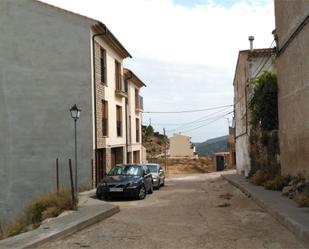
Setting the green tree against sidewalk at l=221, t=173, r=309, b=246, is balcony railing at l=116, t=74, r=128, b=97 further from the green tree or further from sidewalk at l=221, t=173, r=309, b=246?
sidewalk at l=221, t=173, r=309, b=246

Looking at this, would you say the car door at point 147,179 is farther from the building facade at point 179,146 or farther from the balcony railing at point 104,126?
the building facade at point 179,146

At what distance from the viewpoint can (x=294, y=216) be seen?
36.7 ft

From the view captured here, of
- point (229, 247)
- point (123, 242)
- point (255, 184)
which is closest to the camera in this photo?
point (229, 247)

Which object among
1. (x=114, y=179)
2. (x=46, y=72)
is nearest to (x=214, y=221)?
(x=114, y=179)

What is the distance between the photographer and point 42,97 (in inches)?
939

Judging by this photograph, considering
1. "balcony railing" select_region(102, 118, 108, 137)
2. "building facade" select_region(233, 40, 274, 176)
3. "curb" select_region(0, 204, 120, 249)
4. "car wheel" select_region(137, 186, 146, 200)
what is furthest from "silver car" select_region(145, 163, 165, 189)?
"curb" select_region(0, 204, 120, 249)

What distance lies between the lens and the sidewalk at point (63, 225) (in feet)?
30.7

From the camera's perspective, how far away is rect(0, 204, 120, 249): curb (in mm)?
9336

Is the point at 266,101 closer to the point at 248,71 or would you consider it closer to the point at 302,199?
the point at 248,71

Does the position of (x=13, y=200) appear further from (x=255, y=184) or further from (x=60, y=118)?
(x=255, y=184)

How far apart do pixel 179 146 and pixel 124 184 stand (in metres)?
70.6

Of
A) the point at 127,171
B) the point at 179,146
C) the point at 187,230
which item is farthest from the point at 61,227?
the point at 179,146

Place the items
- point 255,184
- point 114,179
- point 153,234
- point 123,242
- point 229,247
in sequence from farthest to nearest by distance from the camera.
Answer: point 255,184 < point 114,179 < point 153,234 < point 123,242 < point 229,247

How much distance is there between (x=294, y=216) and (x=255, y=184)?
37.9 ft
